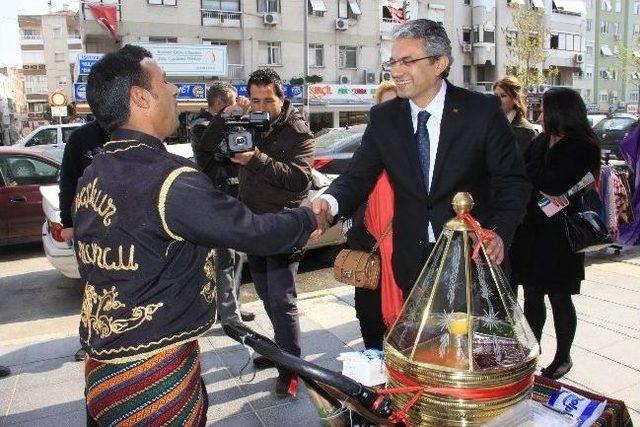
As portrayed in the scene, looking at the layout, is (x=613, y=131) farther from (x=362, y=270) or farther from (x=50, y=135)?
(x=362, y=270)

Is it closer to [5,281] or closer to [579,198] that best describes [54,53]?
[5,281]

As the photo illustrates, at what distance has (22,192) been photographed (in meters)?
7.68

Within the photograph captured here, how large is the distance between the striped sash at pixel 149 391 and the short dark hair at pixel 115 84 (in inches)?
28.0

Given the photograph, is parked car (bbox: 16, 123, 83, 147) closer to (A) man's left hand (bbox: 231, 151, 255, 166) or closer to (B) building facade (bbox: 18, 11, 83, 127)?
(A) man's left hand (bbox: 231, 151, 255, 166)

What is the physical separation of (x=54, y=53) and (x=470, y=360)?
7135cm

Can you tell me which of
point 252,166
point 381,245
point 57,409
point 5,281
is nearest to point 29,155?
point 5,281

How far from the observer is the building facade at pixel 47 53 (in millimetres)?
61875

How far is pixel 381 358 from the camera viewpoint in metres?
2.03

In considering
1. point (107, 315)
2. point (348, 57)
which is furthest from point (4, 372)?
point (348, 57)

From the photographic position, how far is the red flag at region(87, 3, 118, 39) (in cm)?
2425

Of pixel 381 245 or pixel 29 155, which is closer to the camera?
pixel 381 245

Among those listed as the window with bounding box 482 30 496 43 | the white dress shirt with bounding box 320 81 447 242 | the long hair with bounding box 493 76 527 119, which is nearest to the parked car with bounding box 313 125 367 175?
the long hair with bounding box 493 76 527 119

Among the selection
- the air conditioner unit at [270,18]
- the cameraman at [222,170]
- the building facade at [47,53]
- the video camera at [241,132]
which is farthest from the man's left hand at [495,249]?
the building facade at [47,53]

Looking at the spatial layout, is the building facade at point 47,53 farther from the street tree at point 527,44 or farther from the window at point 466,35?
the street tree at point 527,44
